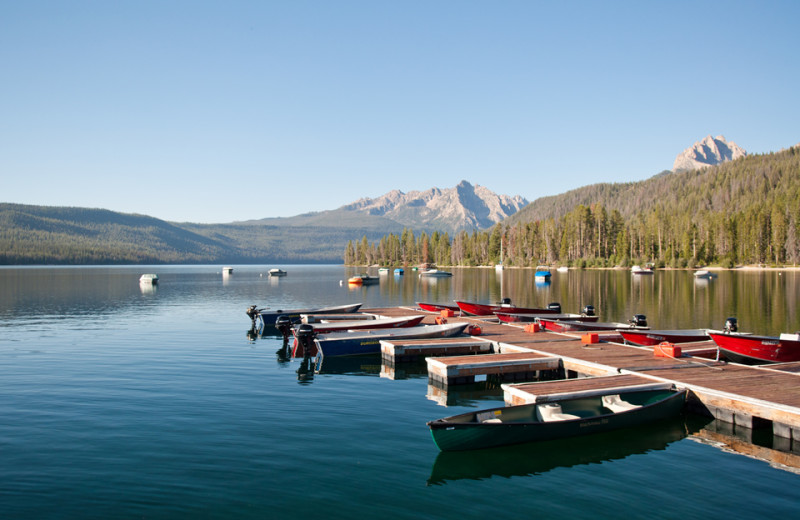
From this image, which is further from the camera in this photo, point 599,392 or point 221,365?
point 221,365

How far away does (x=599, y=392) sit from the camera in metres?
17.3

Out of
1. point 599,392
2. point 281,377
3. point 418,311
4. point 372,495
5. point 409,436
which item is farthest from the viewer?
point 418,311

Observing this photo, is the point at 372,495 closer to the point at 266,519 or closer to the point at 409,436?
the point at 266,519

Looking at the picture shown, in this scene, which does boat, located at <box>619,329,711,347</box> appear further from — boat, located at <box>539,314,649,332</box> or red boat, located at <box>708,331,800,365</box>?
red boat, located at <box>708,331,800,365</box>

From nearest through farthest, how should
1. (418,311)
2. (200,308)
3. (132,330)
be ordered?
(132,330) → (418,311) → (200,308)

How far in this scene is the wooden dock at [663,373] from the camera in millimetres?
16344

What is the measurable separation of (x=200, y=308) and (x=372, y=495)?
52348 mm

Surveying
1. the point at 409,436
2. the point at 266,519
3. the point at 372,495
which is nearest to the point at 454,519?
the point at 372,495

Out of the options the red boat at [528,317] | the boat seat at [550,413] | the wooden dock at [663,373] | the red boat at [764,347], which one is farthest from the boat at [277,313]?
the red boat at [764,347]

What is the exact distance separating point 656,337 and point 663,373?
8.47m

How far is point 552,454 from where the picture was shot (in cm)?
1466

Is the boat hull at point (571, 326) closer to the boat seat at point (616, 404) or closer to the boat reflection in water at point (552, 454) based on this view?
the boat seat at point (616, 404)

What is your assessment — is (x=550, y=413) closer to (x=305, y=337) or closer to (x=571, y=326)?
(x=305, y=337)

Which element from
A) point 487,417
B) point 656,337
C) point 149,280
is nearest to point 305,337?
point 487,417
